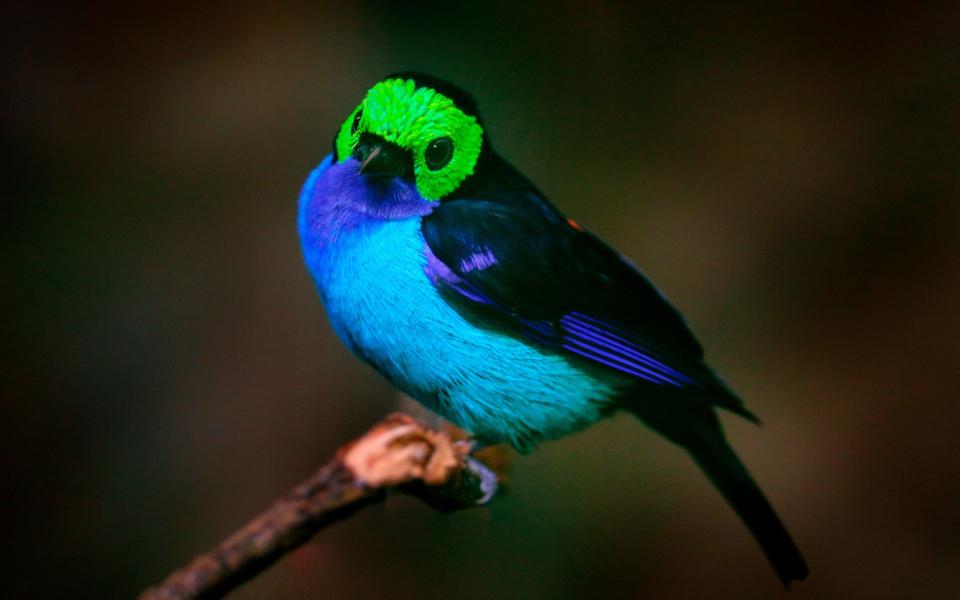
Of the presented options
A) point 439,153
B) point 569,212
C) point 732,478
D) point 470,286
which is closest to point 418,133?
point 439,153

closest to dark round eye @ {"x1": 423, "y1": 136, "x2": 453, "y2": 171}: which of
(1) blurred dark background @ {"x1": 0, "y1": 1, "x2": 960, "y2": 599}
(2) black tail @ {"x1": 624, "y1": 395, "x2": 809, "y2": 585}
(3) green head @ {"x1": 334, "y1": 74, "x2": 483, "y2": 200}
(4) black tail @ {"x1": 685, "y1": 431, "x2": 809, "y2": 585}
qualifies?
(3) green head @ {"x1": 334, "y1": 74, "x2": 483, "y2": 200}

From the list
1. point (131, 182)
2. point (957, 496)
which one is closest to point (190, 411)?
point (131, 182)

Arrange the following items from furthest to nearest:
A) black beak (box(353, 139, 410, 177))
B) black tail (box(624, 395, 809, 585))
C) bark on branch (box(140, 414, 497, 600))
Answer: black tail (box(624, 395, 809, 585)), black beak (box(353, 139, 410, 177)), bark on branch (box(140, 414, 497, 600))

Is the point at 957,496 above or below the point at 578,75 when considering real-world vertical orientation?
below

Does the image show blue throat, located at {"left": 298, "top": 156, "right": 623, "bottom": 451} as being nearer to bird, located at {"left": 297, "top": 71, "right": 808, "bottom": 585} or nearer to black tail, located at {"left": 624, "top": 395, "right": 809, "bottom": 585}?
bird, located at {"left": 297, "top": 71, "right": 808, "bottom": 585}

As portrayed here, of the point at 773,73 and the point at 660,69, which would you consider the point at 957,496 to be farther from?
the point at 660,69

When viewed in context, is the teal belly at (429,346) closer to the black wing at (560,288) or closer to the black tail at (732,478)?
the black wing at (560,288)

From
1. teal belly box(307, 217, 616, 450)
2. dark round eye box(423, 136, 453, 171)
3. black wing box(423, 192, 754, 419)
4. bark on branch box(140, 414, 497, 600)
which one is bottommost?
bark on branch box(140, 414, 497, 600)
